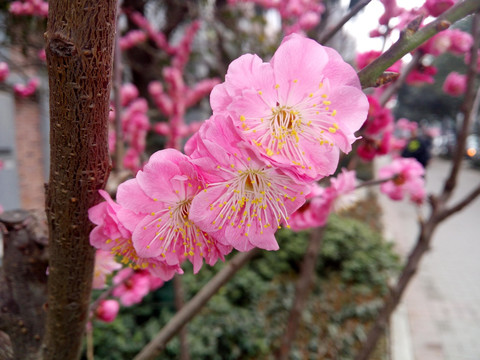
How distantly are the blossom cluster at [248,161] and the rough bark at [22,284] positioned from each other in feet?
1.04

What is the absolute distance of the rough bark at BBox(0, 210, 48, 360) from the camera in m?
0.83

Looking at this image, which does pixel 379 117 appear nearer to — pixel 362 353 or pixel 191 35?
pixel 362 353

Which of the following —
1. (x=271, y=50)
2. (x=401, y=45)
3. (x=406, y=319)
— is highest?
(x=271, y=50)

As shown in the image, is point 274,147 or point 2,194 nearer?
point 274,147

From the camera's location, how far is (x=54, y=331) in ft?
2.43

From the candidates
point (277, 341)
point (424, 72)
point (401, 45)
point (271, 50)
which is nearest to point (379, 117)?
point (424, 72)

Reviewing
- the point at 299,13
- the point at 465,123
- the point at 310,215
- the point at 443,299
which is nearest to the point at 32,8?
the point at 310,215

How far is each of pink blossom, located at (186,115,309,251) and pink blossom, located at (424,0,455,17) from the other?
23.1 inches

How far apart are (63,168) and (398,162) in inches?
69.3

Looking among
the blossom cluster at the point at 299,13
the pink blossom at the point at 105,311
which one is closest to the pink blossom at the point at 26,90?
the pink blossom at the point at 105,311

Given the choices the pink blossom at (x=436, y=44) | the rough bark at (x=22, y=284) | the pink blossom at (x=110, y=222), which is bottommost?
the rough bark at (x=22, y=284)

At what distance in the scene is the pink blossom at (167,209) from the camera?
56 centimetres

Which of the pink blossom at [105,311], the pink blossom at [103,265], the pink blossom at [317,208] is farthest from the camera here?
the pink blossom at [105,311]

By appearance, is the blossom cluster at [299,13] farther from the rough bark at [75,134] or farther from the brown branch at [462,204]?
the rough bark at [75,134]
